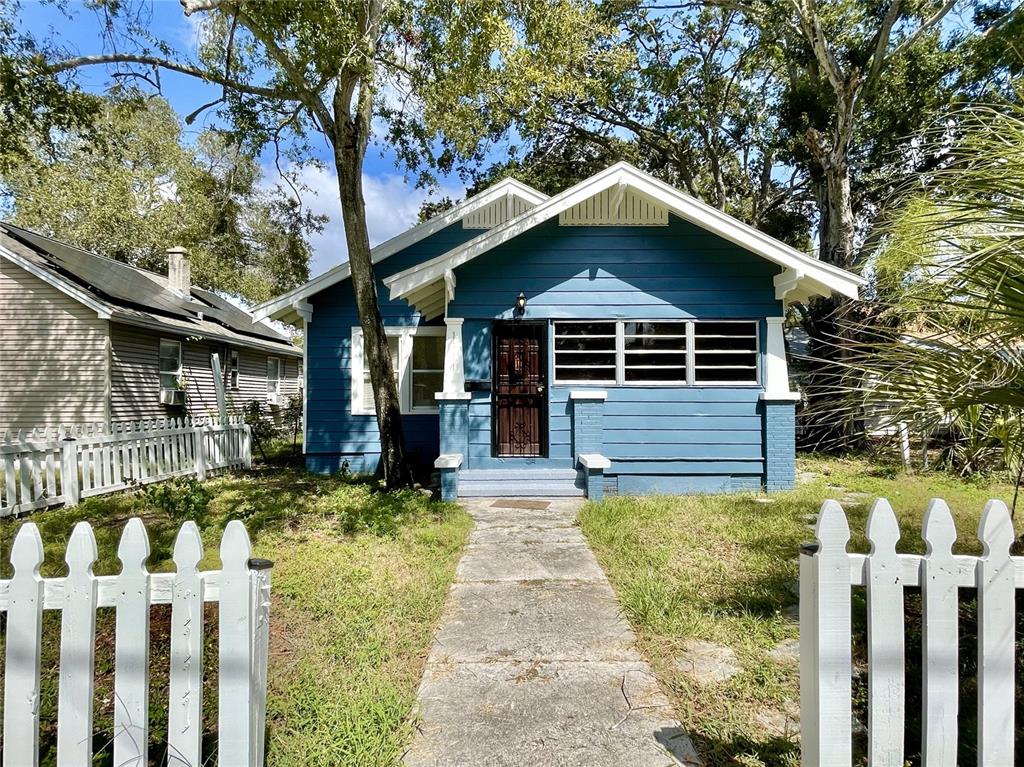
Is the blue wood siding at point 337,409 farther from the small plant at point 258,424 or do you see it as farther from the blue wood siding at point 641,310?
the small plant at point 258,424

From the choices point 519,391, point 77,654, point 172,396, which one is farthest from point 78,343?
point 77,654

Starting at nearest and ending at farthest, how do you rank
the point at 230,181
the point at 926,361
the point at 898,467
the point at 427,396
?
the point at 926,361
the point at 898,467
the point at 427,396
the point at 230,181

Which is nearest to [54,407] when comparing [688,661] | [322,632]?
[322,632]

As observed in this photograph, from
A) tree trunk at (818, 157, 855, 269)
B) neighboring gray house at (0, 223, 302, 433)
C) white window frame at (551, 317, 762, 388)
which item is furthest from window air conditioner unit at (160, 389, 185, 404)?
tree trunk at (818, 157, 855, 269)

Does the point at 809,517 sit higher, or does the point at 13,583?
the point at 13,583

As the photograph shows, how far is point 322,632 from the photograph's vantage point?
3188mm

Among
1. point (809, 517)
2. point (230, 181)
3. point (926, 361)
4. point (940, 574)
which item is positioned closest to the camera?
point (940, 574)

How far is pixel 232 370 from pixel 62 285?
5912mm

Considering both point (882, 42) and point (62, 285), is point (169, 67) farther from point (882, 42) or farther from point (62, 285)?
point (882, 42)

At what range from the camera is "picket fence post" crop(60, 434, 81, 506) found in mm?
7027

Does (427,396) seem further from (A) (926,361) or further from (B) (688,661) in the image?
(A) (926,361)

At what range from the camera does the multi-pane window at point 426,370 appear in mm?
10008

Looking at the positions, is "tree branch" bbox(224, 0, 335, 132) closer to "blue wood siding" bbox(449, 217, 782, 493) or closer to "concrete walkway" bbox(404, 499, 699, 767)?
"blue wood siding" bbox(449, 217, 782, 493)

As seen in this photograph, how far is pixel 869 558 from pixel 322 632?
2.90m
